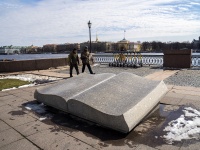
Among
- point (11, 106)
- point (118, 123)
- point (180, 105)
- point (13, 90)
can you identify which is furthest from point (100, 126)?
point (13, 90)

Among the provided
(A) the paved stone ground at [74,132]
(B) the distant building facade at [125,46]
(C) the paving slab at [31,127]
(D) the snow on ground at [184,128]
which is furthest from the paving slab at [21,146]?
(B) the distant building facade at [125,46]

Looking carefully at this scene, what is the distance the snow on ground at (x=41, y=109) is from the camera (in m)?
5.00

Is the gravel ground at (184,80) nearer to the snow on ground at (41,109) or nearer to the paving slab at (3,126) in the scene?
the snow on ground at (41,109)

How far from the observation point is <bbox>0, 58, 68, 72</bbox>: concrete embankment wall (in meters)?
14.6

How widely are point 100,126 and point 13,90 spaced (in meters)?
4.99

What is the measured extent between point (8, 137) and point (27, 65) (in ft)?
39.9

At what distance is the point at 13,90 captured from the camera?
8.00 meters

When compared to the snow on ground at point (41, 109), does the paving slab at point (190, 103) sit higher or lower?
higher

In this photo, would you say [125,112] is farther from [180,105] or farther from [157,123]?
[180,105]

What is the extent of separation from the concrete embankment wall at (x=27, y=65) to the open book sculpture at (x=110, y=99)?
9.79m

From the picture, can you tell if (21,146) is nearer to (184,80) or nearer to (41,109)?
(41,109)

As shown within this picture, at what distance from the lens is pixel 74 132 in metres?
4.05

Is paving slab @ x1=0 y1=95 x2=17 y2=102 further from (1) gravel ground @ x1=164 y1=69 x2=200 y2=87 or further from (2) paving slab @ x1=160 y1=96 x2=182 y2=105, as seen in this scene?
(1) gravel ground @ x1=164 y1=69 x2=200 y2=87

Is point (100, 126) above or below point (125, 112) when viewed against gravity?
below
